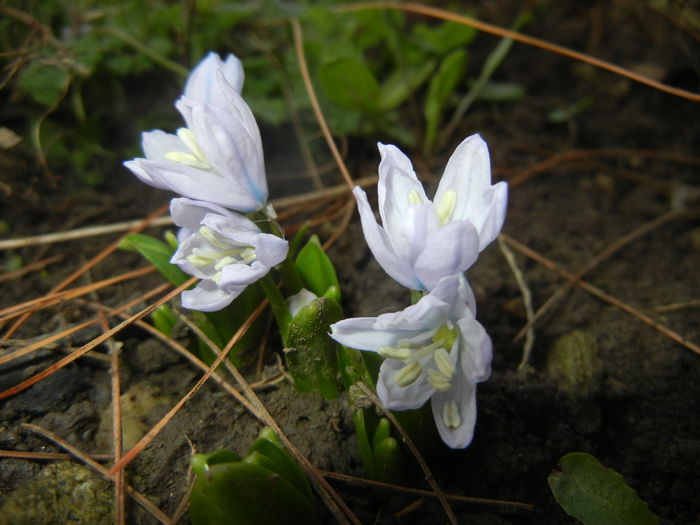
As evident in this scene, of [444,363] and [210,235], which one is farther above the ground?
[210,235]

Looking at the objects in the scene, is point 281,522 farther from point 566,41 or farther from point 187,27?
point 566,41

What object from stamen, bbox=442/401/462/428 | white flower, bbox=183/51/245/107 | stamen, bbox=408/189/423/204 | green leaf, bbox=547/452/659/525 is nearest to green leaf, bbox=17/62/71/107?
white flower, bbox=183/51/245/107

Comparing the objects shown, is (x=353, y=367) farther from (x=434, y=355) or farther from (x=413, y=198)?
(x=413, y=198)

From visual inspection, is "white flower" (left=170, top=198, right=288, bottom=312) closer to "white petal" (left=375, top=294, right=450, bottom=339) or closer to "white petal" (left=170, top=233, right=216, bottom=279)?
"white petal" (left=170, top=233, right=216, bottom=279)

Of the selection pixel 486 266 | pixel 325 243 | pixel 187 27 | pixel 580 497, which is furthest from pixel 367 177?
pixel 580 497

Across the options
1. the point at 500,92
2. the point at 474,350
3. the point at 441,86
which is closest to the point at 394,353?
the point at 474,350

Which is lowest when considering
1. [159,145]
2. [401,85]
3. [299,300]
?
[299,300]
